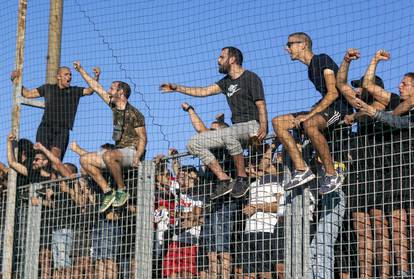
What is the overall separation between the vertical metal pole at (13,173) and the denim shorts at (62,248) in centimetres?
60

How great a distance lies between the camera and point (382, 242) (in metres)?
7.59

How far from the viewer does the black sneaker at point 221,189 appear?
860 cm

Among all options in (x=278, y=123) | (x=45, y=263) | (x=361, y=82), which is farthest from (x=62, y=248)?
(x=361, y=82)

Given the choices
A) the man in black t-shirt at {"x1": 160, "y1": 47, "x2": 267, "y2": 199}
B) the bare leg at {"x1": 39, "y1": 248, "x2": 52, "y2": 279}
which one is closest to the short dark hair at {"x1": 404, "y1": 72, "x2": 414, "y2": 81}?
the man in black t-shirt at {"x1": 160, "y1": 47, "x2": 267, "y2": 199}

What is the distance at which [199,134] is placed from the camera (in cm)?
893

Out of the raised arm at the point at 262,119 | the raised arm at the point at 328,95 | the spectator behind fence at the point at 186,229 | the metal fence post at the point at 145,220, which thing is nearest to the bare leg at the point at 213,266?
the spectator behind fence at the point at 186,229

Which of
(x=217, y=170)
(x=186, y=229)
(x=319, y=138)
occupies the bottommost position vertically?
(x=186, y=229)

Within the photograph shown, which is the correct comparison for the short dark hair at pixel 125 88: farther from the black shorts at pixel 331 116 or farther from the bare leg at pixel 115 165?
the black shorts at pixel 331 116

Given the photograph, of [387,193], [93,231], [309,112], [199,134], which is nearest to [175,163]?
[199,134]

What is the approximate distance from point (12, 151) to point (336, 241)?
163 inches

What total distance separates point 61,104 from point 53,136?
1.17 ft

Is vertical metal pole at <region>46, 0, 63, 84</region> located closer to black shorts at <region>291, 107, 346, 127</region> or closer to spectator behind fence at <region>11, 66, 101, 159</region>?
spectator behind fence at <region>11, 66, 101, 159</region>

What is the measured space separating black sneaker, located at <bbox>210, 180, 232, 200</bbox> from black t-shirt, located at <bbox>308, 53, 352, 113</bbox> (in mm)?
1164

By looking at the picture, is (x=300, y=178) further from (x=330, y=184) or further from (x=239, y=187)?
(x=239, y=187)
